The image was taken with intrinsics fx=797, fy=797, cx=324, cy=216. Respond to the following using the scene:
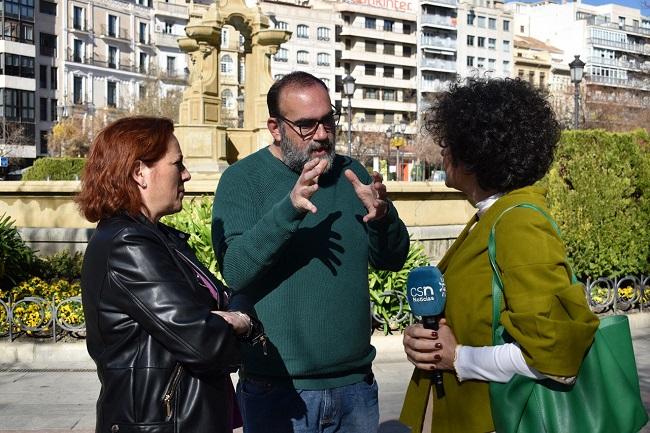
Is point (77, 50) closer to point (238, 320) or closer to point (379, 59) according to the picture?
point (379, 59)

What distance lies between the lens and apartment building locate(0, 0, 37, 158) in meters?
60.6

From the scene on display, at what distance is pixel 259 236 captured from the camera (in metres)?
2.95

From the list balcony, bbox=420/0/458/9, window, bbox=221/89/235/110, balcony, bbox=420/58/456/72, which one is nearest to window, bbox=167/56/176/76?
window, bbox=221/89/235/110

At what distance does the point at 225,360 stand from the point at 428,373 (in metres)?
0.75

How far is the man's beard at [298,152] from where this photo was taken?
321 centimetres

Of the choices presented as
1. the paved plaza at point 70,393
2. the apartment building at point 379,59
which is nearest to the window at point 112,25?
the apartment building at point 379,59

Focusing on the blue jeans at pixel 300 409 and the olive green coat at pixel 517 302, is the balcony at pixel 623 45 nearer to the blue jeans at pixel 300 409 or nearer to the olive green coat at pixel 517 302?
the blue jeans at pixel 300 409

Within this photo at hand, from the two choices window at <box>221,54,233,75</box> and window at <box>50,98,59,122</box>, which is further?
window at <box>221,54,233,75</box>

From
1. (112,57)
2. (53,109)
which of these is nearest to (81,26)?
(112,57)

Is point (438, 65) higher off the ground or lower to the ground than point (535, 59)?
lower

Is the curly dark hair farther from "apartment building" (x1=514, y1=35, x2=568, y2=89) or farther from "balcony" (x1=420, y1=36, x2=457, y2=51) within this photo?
"apartment building" (x1=514, y1=35, x2=568, y2=89)

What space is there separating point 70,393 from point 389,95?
83.2 meters

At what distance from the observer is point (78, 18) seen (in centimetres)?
7000

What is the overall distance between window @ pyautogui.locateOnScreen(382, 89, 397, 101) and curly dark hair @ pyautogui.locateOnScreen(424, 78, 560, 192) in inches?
3366
